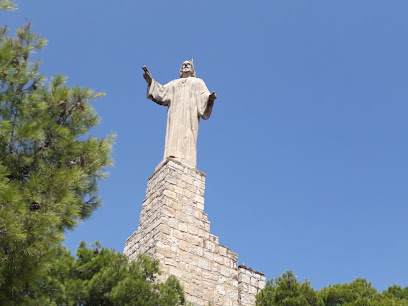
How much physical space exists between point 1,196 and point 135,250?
548cm

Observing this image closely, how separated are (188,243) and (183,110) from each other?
3.57 m

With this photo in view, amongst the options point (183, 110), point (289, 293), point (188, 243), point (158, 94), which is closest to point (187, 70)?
point (158, 94)

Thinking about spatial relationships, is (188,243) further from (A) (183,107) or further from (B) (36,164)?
(B) (36,164)

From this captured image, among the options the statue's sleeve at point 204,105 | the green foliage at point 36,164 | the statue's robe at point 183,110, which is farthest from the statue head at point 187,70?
the green foliage at point 36,164

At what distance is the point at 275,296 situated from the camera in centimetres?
822

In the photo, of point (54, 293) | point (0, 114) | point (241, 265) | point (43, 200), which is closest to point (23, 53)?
point (0, 114)

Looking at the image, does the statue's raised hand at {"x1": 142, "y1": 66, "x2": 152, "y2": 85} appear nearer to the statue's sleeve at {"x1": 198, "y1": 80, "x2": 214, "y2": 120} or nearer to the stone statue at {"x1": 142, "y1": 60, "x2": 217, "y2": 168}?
the stone statue at {"x1": 142, "y1": 60, "x2": 217, "y2": 168}

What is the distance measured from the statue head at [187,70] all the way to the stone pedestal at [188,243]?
10.0ft

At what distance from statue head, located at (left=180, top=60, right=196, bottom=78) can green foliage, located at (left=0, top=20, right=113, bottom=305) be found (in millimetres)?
6129

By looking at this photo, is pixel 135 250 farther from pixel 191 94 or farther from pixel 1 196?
pixel 1 196

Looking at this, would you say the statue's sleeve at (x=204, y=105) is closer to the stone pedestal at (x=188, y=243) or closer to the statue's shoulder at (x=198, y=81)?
the statue's shoulder at (x=198, y=81)

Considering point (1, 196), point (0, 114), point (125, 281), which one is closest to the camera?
point (1, 196)

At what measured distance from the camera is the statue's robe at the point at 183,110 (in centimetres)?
1139

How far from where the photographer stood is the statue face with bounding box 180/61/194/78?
12.8 m
